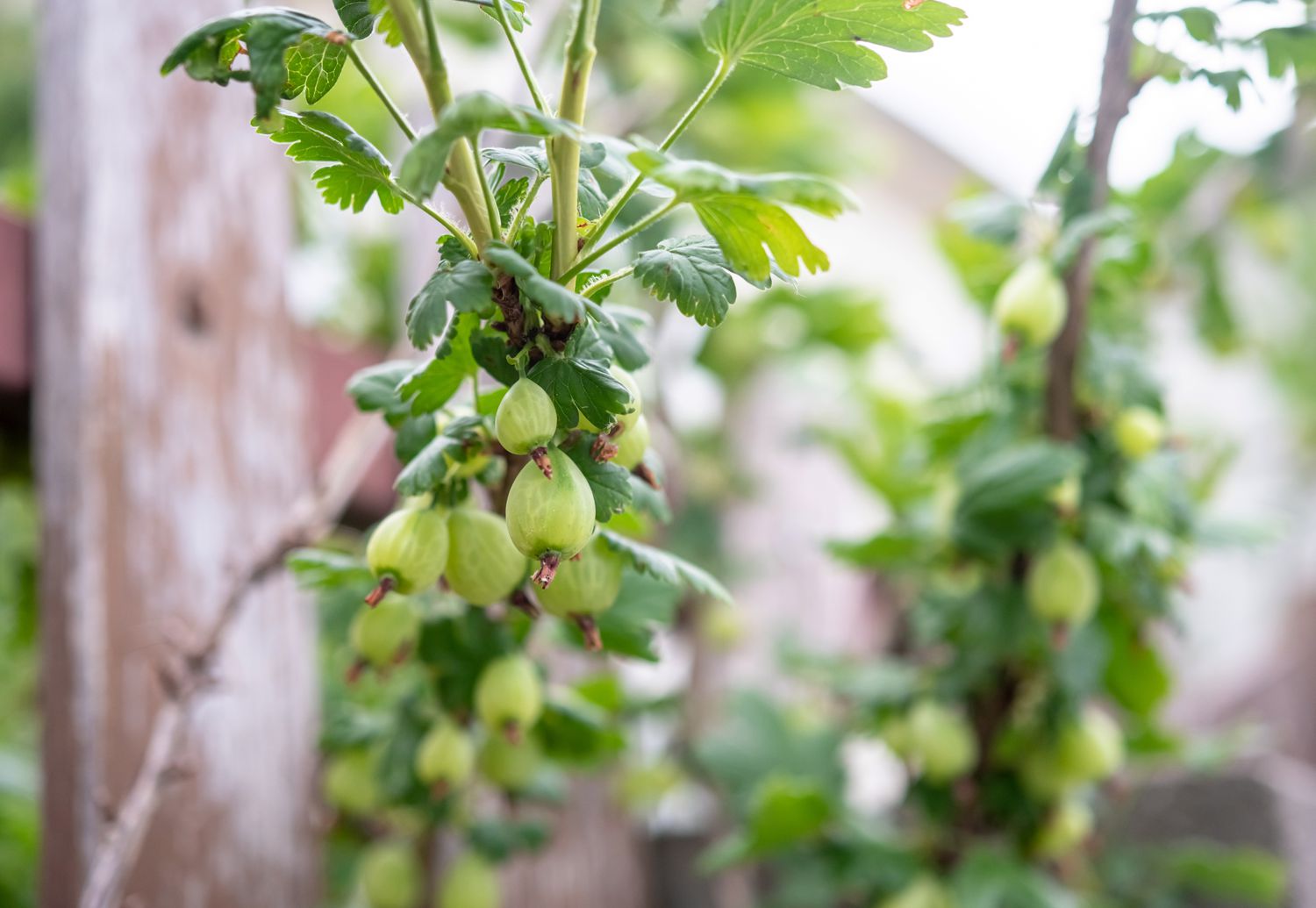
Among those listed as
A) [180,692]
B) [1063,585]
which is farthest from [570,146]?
[1063,585]

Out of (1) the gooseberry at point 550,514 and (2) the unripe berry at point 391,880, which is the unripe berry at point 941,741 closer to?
(2) the unripe berry at point 391,880

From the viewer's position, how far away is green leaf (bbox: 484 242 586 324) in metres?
0.38

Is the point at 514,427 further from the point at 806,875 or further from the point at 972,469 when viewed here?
the point at 806,875

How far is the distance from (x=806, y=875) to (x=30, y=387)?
839 mm

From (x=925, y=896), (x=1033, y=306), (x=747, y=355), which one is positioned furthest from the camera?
(x=747, y=355)

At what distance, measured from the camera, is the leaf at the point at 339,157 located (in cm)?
44

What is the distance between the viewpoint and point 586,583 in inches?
19.6

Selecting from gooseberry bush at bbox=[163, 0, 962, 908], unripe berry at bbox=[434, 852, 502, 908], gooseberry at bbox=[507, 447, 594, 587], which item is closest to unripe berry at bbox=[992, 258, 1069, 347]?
gooseberry bush at bbox=[163, 0, 962, 908]

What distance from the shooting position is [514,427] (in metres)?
0.42

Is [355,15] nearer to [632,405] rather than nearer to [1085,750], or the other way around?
[632,405]

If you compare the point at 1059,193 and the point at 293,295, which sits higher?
the point at 1059,193

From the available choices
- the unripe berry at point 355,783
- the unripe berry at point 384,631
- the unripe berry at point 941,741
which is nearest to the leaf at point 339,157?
the unripe berry at point 384,631

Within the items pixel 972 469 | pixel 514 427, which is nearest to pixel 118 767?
pixel 514 427

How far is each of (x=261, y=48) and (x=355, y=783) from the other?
61cm
